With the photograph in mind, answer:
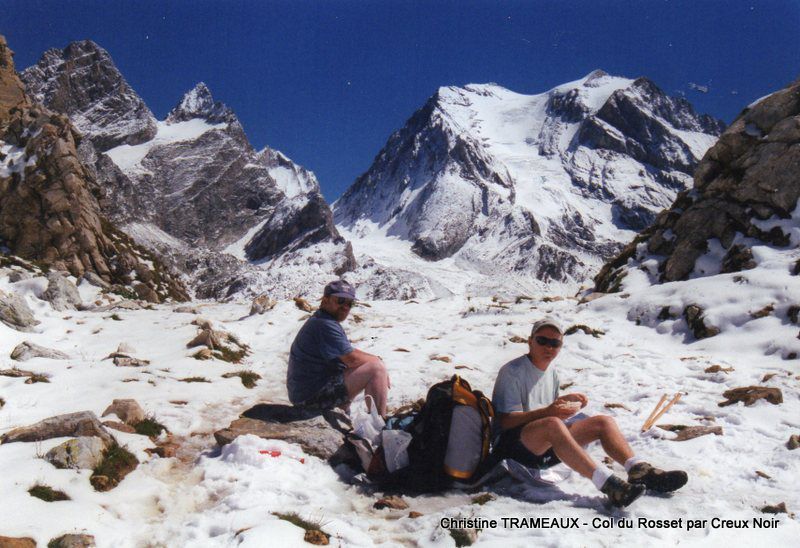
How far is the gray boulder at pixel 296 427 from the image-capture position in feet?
20.4

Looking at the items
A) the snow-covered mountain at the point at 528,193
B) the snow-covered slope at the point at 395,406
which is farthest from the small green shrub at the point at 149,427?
the snow-covered mountain at the point at 528,193

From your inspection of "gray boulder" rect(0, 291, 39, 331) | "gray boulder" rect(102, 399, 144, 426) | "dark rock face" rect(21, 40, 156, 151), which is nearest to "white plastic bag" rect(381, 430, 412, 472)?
"gray boulder" rect(102, 399, 144, 426)

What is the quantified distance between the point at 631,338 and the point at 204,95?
18353 centimetres

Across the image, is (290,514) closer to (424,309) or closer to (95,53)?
(424,309)

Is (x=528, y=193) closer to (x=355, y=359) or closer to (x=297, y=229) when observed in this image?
(x=297, y=229)

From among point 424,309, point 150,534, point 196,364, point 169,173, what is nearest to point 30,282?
point 196,364

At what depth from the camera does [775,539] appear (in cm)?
407

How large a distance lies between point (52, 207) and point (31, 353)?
22.4 metres

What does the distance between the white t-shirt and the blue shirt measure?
2424mm

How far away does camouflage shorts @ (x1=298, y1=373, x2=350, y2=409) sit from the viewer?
23.9 ft

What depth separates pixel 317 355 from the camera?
288 inches

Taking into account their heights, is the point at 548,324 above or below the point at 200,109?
below

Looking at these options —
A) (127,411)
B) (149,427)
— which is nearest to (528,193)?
(127,411)

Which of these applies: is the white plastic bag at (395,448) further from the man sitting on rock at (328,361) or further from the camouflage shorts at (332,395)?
the camouflage shorts at (332,395)
